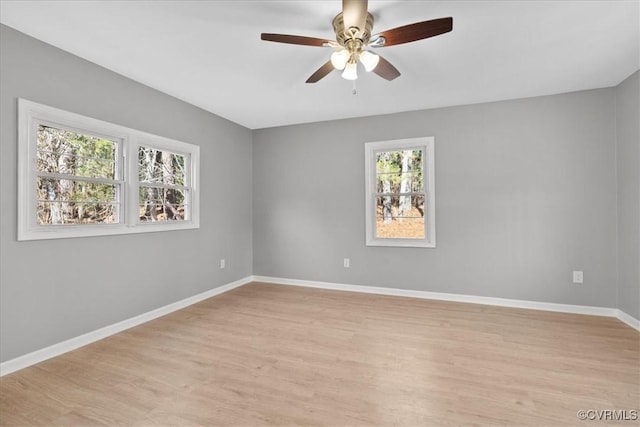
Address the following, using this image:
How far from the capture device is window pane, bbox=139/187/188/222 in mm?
3433

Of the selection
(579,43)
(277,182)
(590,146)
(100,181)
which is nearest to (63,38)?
(100,181)

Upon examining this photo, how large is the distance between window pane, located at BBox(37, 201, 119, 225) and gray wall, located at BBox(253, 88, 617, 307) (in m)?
2.43

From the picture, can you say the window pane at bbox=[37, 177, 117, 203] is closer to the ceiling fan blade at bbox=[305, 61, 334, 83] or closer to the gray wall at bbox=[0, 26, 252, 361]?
the gray wall at bbox=[0, 26, 252, 361]

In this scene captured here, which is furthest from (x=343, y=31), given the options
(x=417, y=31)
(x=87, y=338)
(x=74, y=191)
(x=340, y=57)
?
(x=87, y=338)

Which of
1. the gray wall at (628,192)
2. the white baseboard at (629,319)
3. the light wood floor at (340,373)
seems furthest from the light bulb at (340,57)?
the white baseboard at (629,319)

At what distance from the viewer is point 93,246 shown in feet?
9.32

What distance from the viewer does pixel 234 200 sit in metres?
4.79

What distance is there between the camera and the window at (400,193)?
4.18 m

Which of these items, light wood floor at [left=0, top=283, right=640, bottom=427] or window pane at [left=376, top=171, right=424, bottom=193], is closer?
light wood floor at [left=0, top=283, right=640, bottom=427]

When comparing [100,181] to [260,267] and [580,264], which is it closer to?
[260,267]

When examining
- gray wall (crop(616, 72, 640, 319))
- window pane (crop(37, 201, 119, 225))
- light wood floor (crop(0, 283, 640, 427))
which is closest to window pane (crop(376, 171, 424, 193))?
light wood floor (crop(0, 283, 640, 427))

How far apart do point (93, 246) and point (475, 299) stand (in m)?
4.33

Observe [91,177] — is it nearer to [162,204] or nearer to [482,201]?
[162,204]

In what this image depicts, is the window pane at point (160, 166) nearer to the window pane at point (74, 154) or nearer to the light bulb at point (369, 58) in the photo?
the window pane at point (74, 154)
